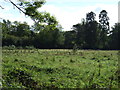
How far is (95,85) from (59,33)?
59544 millimetres

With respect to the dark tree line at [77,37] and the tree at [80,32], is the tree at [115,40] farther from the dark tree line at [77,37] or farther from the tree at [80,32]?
the tree at [80,32]

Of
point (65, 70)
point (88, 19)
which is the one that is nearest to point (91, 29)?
point (88, 19)

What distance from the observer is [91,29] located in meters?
75.3

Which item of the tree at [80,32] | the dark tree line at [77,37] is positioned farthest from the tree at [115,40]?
the tree at [80,32]

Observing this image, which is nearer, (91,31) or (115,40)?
(115,40)

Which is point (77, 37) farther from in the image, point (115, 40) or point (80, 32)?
point (115, 40)

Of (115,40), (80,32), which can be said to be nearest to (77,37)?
(80,32)

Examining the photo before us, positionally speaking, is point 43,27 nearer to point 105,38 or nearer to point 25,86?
point 25,86

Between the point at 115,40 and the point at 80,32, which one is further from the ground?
the point at 80,32

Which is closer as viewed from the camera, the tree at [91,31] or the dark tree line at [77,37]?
the dark tree line at [77,37]

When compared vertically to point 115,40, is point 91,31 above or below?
above

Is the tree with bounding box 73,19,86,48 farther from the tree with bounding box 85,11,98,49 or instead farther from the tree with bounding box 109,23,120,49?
the tree with bounding box 109,23,120,49

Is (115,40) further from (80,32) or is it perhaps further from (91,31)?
(80,32)

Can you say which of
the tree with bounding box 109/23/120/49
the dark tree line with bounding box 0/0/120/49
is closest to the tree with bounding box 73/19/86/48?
the dark tree line with bounding box 0/0/120/49
